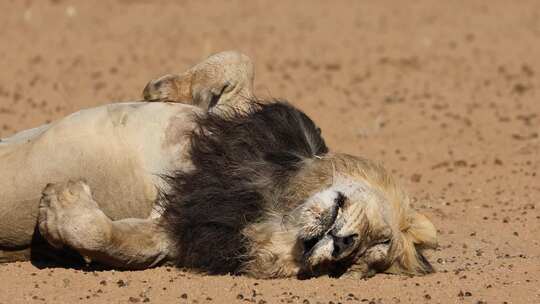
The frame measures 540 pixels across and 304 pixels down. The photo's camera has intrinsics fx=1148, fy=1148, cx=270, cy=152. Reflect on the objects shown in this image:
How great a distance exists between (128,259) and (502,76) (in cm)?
669

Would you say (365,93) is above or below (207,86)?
below

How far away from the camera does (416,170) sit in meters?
7.57

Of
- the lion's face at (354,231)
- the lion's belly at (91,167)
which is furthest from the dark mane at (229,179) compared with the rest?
the lion's face at (354,231)

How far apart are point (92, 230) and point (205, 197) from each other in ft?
1.63

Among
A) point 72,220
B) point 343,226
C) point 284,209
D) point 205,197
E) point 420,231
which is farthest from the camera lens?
point 420,231

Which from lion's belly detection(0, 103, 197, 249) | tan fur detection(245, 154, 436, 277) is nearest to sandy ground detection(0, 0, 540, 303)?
tan fur detection(245, 154, 436, 277)

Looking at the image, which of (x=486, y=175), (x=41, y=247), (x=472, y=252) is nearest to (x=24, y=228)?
(x=41, y=247)

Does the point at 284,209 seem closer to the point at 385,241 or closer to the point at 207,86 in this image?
the point at 385,241

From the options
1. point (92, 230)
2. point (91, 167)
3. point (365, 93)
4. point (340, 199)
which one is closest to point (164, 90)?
point (91, 167)

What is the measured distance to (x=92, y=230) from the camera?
4422 millimetres

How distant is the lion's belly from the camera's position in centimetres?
469

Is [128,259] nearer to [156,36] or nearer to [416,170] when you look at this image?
[416,170]

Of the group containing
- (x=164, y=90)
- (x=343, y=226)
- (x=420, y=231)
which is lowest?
(x=420, y=231)

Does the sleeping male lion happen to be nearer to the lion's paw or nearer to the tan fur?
the tan fur
